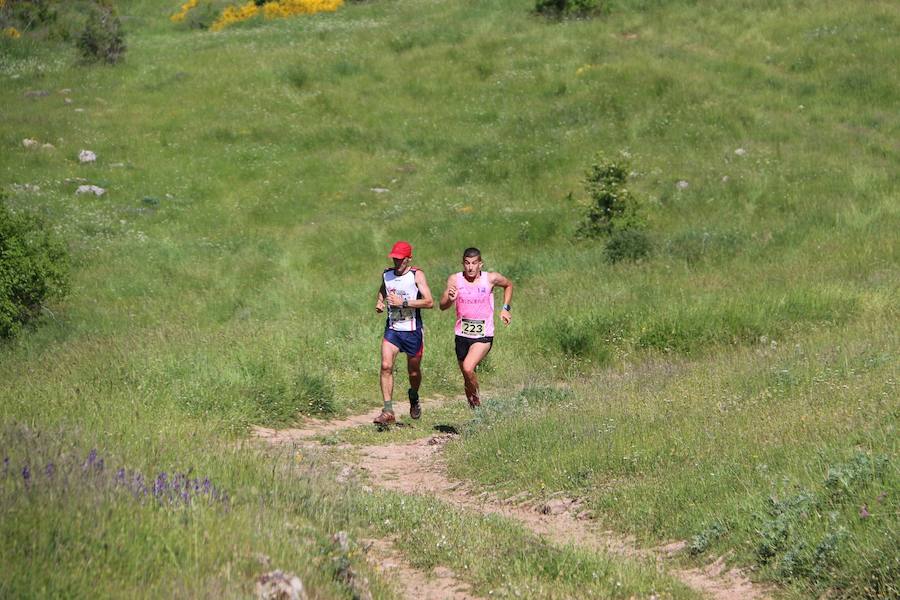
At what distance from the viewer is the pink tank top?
12125mm

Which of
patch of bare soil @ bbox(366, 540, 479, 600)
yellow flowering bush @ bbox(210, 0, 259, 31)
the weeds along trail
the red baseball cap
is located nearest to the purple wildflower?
patch of bare soil @ bbox(366, 540, 479, 600)

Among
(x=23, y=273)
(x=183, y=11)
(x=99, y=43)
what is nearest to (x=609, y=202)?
(x=23, y=273)

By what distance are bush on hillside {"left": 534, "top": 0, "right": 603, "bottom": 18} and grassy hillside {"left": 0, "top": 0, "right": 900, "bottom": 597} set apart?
101cm

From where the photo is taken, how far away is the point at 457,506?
8742 millimetres

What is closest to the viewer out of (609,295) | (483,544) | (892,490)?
(892,490)

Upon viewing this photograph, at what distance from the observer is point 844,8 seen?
127 ft

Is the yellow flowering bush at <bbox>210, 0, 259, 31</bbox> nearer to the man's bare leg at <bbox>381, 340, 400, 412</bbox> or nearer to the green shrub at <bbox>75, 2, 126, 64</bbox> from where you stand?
the green shrub at <bbox>75, 2, 126, 64</bbox>

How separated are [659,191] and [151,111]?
1770 cm

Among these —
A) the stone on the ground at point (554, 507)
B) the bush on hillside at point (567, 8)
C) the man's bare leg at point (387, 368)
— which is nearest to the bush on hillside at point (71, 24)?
the bush on hillside at point (567, 8)

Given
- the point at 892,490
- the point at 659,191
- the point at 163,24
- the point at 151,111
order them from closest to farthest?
the point at 892,490 < the point at 659,191 < the point at 151,111 < the point at 163,24

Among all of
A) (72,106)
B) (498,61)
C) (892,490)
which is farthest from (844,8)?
(892,490)

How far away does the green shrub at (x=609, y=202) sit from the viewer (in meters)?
23.7

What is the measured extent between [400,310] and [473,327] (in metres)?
0.86

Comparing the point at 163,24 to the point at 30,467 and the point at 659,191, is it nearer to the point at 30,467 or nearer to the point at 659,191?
the point at 659,191
